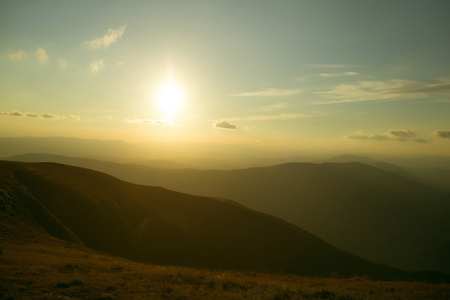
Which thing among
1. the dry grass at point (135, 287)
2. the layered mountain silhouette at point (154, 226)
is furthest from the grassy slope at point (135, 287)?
the layered mountain silhouette at point (154, 226)

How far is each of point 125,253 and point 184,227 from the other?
45.7 feet

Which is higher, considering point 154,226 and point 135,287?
point 135,287

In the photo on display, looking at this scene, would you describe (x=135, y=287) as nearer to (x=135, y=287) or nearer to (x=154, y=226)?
(x=135, y=287)

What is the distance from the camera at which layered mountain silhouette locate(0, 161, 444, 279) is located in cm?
3278

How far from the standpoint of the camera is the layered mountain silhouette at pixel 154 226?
32.8m

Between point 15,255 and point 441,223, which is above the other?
point 15,255

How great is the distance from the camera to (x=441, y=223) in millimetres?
151875

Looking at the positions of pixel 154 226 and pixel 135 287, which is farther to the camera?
pixel 154 226

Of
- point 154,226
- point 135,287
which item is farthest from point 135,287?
point 154,226

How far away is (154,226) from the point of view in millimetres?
43312

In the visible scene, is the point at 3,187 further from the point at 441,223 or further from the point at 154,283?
the point at 441,223

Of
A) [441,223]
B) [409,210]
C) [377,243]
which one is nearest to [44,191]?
[377,243]

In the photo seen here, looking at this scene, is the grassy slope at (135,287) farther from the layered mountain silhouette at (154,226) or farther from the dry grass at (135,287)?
the layered mountain silhouette at (154,226)

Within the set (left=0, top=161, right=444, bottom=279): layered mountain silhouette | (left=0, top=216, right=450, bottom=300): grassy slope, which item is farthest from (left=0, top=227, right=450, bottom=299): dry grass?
(left=0, top=161, right=444, bottom=279): layered mountain silhouette
